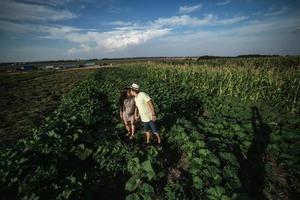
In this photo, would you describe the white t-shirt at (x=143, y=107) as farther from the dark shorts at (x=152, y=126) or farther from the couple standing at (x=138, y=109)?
the dark shorts at (x=152, y=126)

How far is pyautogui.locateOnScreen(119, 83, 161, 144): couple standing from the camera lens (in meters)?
5.74

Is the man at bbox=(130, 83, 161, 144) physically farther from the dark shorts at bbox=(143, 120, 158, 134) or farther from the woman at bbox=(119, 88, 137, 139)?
the woman at bbox=(119, 88, 137, 139)

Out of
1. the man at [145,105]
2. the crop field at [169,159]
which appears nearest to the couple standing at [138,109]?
the man at [145,105]

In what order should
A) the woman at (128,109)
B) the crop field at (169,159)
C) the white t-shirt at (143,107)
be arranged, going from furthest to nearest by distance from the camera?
the woman at (128,109), the white t-shirt at (143,107), the crop field at (169,159)

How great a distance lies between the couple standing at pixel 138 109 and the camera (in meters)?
5.74

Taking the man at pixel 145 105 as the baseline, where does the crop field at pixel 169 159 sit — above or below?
below

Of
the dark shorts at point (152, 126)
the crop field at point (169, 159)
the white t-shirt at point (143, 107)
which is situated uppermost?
the white t-shirt at point (143, 107)

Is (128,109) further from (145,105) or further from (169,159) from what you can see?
(169,159)

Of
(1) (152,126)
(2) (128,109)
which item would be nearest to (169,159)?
(1) (152,126)

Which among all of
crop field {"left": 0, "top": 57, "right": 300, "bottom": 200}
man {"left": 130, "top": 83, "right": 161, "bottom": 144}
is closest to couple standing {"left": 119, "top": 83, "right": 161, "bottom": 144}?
man {"left": 130, "top": 83, "right": 161, "bottom": 144}

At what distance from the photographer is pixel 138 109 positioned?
238 inches

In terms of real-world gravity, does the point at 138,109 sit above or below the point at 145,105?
below

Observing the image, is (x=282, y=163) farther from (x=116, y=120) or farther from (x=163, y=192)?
(x=116, y=120)

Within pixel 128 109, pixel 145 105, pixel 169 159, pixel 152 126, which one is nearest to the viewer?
pixel 169 159
